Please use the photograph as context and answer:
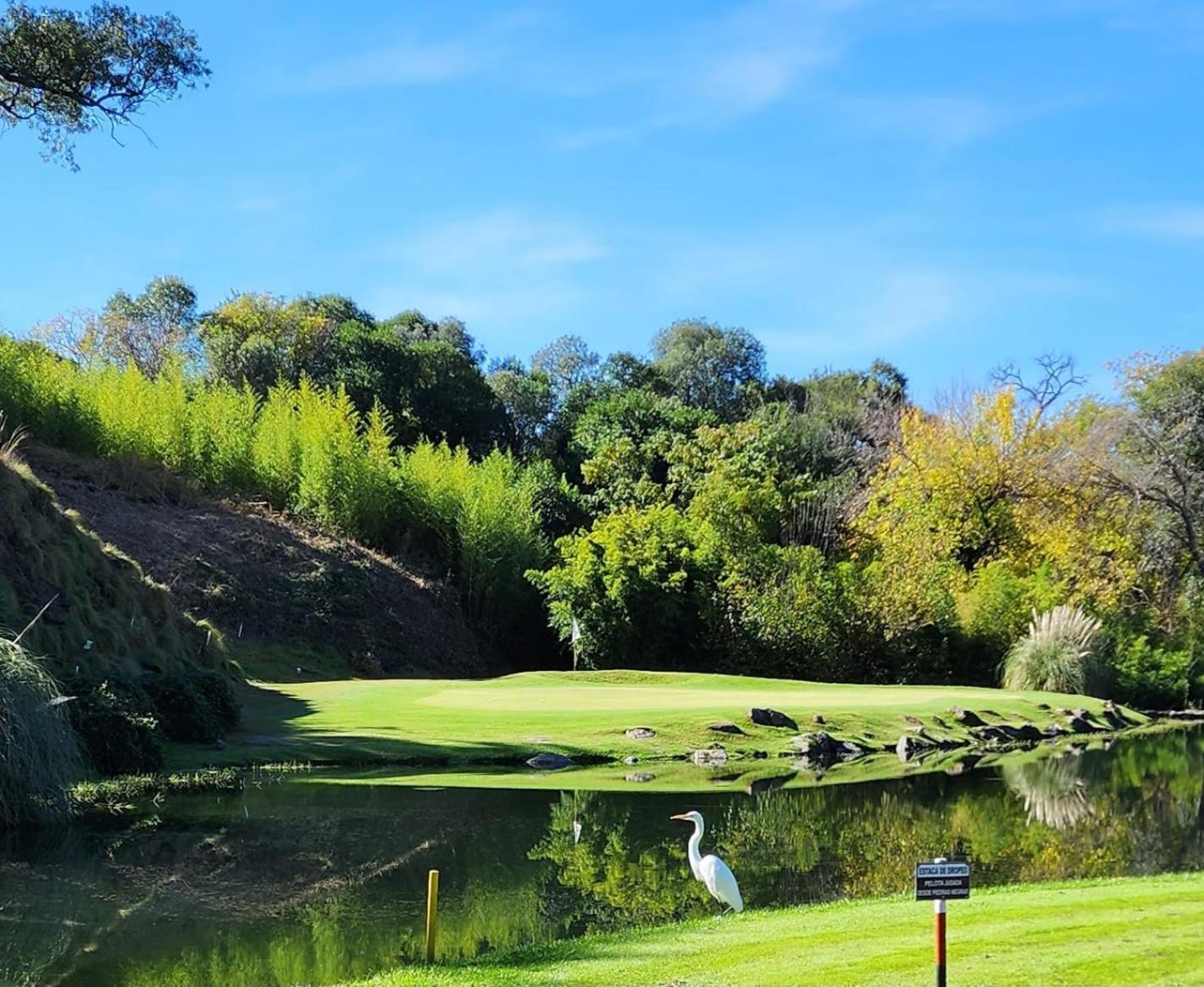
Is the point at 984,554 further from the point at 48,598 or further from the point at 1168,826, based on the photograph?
the point at 48,598

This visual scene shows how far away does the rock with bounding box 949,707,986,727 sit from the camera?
87.5ft

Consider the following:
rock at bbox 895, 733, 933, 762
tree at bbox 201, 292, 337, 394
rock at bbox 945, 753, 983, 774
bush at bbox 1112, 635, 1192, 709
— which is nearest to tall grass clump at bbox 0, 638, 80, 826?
rock at bbox 945, 753, 983, 774

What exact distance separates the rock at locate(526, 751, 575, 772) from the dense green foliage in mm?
16682

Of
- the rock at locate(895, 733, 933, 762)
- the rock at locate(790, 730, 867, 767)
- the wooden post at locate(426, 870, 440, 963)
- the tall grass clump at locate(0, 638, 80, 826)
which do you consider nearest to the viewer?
the wooden post at locate(426, 870, 440, 963)

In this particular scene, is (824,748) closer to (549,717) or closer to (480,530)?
(549,717)

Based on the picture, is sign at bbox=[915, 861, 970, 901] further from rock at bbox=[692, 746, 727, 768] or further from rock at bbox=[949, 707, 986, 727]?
rock at bbox=[949, 707, 986, 727]

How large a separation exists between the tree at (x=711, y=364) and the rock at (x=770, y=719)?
43728 mm

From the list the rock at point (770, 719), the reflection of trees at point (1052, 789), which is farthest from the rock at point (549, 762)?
the reflection of trees at point (1052, 789)

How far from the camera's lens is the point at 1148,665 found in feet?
120

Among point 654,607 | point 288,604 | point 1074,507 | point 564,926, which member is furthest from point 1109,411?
point 564,926

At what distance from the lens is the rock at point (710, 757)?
22.1m

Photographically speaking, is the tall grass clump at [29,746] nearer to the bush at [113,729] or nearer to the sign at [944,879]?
the bush at [113,729]

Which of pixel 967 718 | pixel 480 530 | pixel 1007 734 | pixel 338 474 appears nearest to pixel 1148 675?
pixel 1007 734

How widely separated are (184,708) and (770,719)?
10484 mm
